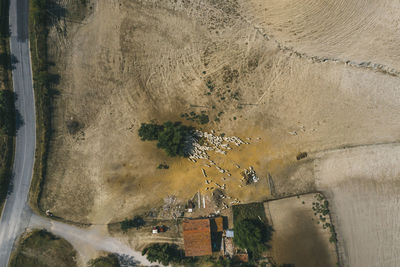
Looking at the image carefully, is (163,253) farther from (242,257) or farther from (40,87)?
(40,87)

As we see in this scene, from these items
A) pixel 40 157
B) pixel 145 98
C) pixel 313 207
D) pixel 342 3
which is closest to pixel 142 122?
pixel 145 98

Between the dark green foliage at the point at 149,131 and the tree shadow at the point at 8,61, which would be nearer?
the tree shadow at the point at 8,61

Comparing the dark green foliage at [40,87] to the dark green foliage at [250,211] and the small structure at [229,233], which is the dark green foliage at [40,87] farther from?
the dark green foliage at [250,211]

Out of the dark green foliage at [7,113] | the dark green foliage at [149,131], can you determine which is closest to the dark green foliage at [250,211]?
the dark green foliage at [149,131]

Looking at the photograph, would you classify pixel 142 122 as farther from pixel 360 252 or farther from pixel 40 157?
pixel 360 252

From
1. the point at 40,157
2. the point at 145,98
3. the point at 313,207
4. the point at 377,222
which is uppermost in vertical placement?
the point at 145,98

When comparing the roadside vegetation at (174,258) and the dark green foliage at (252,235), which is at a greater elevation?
the dark green foliage at (252,235)

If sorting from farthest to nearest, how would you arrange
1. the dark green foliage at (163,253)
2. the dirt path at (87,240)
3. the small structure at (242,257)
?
the small structure at (242,257) → the dirt path at (87,240) → the dark green foliage at (163,253)
